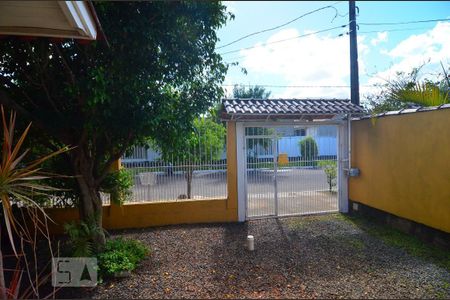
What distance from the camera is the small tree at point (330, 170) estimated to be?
778 cm

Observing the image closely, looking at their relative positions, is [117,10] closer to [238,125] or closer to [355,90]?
[238,125]

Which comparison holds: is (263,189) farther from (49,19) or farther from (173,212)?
(49,19)

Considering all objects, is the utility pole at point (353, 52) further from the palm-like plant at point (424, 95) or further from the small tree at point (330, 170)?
the palm-like plant at point (424, 95)

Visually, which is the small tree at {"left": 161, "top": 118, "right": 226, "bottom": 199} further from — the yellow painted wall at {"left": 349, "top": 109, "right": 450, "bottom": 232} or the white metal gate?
the yellow painted wall at {"left": 349, "top": 109, "right": 450, "bottom": 232}

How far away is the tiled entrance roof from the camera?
22.6 feet

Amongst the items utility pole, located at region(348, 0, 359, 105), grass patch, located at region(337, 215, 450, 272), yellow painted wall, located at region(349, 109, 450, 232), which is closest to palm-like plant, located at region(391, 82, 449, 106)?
yellow painted wall, located at region(349, 109, 450, 232)

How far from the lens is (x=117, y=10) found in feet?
13.5

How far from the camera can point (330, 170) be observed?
25.8 ft

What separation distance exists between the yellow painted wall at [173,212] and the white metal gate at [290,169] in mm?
391

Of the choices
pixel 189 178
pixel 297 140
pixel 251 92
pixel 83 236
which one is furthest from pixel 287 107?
pixel 251 92

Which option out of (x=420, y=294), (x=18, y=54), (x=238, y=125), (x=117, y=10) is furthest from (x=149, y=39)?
(x=420, y=294)

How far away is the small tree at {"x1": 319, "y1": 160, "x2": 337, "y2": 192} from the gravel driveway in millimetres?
1620

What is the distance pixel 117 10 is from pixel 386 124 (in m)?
5.78

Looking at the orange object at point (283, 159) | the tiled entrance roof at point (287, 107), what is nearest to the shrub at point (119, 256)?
the tiled entrance roof at point (287, 107)
